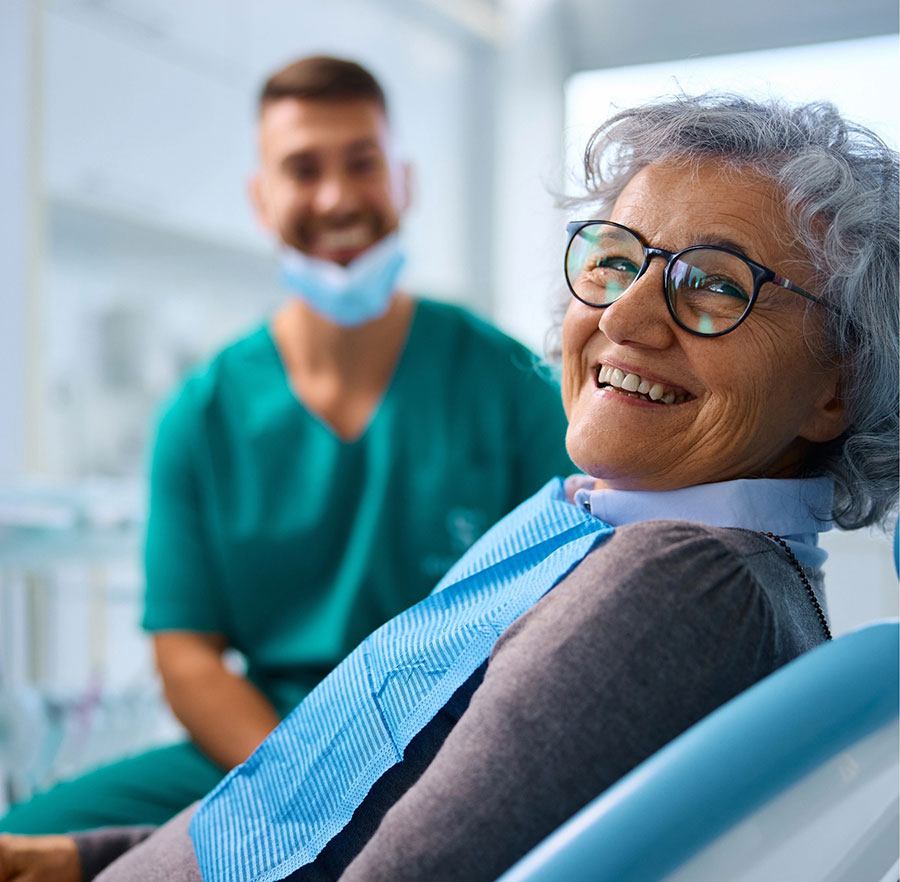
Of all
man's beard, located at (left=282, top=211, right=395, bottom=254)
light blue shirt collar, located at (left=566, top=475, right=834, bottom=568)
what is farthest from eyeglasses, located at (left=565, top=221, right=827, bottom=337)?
man's beard, located at (left=282, top=211, right=395, bottom=254)

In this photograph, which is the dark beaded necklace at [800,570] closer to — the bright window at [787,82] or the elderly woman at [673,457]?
the elderly woman at [673,457]

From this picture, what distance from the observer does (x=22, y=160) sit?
2.30 meters

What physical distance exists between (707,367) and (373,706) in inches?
13.4

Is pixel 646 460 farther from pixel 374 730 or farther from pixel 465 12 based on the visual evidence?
pixel 465 12

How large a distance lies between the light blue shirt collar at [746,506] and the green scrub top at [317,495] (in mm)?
→ 668

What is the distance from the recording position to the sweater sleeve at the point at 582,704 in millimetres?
569

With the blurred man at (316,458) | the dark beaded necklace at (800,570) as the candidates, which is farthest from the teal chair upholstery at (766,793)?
the blurred man at (316,458)

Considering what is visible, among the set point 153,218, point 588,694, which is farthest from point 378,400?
point 153,218

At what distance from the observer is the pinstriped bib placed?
2.36 feet

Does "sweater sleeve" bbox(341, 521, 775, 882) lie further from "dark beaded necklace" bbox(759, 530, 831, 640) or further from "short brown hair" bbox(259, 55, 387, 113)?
"short brown hair" bbox(259, 55, 387, 113)

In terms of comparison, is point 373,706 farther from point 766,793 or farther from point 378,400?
point 378,400

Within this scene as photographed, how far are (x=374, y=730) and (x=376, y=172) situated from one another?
3.59ft

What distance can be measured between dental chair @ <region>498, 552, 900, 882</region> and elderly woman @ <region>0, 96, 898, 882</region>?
0.06m

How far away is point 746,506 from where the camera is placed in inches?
28.9
